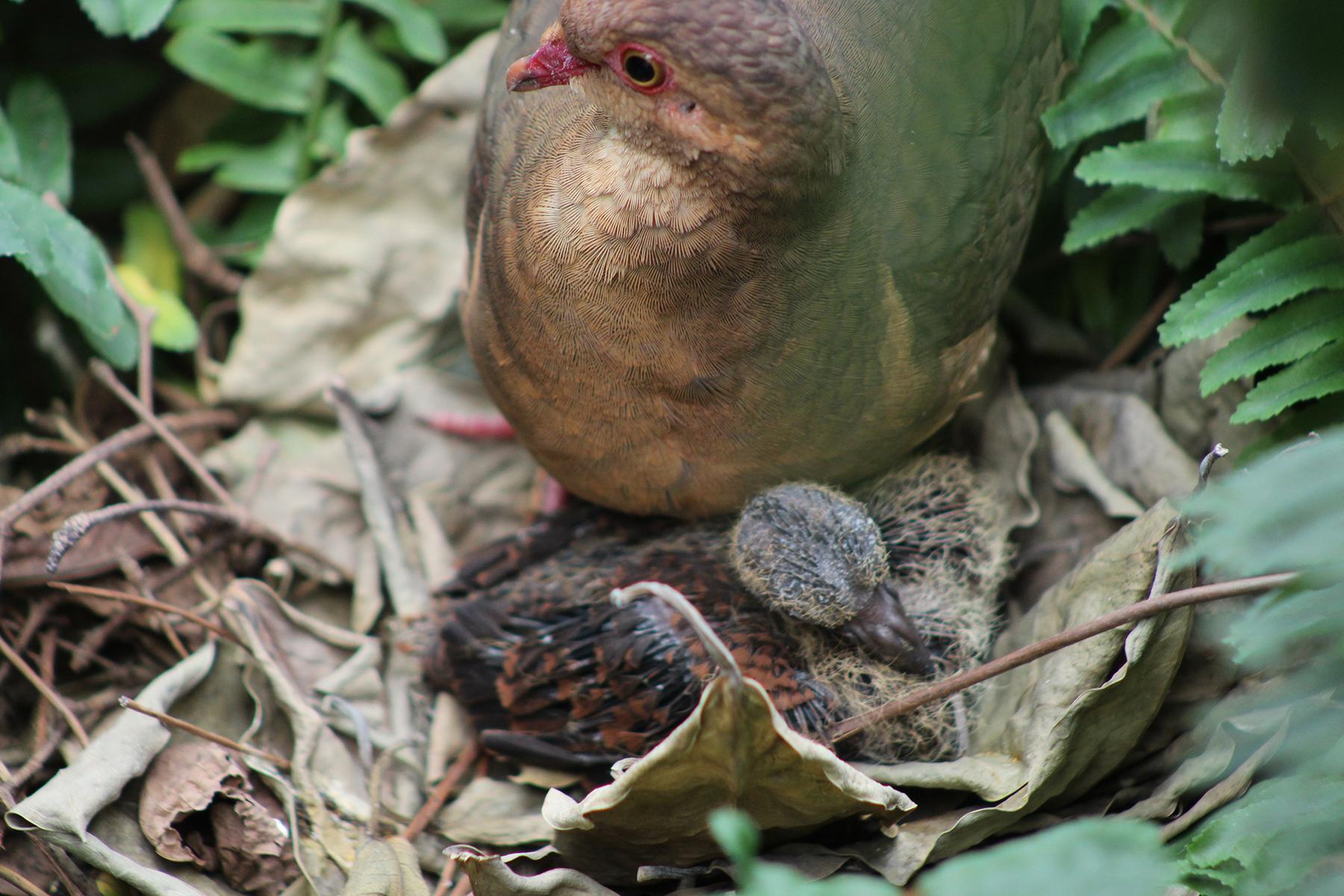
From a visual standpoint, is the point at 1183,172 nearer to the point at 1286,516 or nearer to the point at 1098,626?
the point at 1098,626

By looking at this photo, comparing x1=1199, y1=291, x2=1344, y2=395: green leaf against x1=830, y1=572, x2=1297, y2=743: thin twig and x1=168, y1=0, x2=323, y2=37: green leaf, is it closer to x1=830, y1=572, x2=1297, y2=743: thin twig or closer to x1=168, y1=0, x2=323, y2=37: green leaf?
x1=830, y1=572, x2=1297, y2=743: thin twig

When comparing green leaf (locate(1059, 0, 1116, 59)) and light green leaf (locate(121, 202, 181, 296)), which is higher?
green leaf (locate(1059, 0, 1116, 59))

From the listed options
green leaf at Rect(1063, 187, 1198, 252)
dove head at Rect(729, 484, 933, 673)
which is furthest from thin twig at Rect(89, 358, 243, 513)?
green leaf at Rect(1063, 187, 1198, 252)

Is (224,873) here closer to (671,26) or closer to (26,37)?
(671,26)

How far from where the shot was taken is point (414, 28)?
3.03m

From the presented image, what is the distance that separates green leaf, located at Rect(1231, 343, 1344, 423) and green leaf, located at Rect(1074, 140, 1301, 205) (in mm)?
360

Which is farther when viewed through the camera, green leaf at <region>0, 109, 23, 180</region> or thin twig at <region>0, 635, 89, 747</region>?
green leaf at <region>0, 109, 23, 180</region>

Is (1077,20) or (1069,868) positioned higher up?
(1077,20)

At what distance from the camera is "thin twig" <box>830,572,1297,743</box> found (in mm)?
1720

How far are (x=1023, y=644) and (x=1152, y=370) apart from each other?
0.74 m

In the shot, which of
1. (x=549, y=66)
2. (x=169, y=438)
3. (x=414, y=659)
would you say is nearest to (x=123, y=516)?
(x=169, y=438)

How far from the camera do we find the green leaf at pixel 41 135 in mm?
2762

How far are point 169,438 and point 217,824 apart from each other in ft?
3.23

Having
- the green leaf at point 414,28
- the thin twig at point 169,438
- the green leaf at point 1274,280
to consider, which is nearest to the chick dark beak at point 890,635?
the green leaf at point 1274,280
